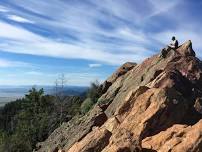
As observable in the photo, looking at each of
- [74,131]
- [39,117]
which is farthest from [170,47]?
[39,117]

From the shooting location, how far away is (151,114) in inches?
1566

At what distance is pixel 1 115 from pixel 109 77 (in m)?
120

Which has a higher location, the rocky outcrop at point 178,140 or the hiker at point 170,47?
the hiker at point 170,47

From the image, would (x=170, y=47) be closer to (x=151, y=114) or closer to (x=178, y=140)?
(x=151, y=114)

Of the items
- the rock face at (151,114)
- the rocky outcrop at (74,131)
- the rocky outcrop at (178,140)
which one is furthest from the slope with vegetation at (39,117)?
the rocky outcrop at (178,140)

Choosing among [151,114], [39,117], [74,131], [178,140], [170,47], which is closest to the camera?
[178,140]

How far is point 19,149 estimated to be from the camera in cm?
7800

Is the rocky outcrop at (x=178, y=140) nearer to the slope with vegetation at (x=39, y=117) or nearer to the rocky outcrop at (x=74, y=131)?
the rocky outcrop at (x=74, y=131)

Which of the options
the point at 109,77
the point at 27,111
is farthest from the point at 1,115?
→ the point at 109,77

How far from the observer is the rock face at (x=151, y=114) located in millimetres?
34406

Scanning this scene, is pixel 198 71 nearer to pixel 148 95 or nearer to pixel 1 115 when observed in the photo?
pixel 148 95

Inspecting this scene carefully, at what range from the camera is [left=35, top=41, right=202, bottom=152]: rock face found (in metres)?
34.4

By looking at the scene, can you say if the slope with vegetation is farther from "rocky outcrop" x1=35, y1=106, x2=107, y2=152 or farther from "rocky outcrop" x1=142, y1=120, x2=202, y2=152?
"rocky outcrop" x1=142, y1=120, x2=202, y2=152

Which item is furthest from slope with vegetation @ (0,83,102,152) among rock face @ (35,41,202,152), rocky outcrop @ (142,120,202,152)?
rocky outcrop @ (142,120,202,152)
